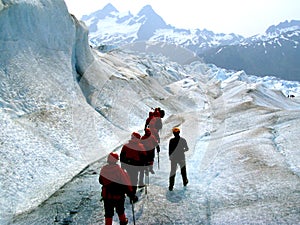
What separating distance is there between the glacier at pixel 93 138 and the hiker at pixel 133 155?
1358mm

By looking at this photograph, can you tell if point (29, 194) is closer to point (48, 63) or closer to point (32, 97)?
point (32, 97)

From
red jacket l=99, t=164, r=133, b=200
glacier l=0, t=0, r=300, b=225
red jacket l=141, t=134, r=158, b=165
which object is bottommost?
glacier l=0, t=0, r=300, b=225

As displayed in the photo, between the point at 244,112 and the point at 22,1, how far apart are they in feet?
69.6

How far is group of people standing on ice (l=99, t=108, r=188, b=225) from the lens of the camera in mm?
9070

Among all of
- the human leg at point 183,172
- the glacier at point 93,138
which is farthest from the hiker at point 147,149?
the human leg at point 183,172

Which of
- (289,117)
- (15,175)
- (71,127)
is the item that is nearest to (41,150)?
(15,175)

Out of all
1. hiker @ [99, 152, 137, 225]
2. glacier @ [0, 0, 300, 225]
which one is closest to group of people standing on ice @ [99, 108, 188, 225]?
hiker @ [99, 152, 137, 225]

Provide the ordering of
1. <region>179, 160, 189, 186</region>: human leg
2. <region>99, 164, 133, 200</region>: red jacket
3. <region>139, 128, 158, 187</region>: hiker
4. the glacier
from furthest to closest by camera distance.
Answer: <region>179, 160, 189, 186</region>: human leg
<region>139, 128, 158, 187</region>: hiker
the glacier
<region>99, 164, 133, 200</region>: red jacket

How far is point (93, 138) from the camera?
20625mm

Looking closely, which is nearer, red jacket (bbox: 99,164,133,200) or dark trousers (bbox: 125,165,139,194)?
red jacket (bbox: 99,164,133,200)

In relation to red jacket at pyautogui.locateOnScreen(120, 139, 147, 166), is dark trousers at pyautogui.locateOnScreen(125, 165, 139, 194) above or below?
below

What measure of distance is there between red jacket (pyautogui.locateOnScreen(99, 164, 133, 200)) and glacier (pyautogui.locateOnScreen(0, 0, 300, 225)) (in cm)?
176

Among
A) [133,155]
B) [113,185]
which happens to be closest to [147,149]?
[133,155]

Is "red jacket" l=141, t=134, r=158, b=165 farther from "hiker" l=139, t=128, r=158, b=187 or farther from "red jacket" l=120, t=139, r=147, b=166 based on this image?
"red jacket" l=120, t=139, r=147, b=166
